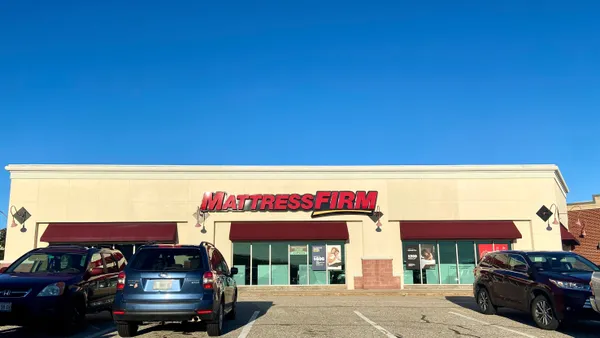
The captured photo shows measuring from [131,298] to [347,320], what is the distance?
5.12 m

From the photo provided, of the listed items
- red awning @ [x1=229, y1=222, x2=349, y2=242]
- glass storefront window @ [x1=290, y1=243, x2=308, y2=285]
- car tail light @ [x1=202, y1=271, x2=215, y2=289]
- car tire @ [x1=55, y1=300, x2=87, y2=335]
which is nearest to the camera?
car tail light @ [x1=202, y1=271, x2=215, y2=289]

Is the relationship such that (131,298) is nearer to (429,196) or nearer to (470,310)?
(470,310)

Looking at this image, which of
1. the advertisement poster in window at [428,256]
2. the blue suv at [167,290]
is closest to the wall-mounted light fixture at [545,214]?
the advertisement poster in window at [428,256]

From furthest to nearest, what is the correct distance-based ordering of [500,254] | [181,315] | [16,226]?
[16,226] < [500,254] < [181,315]

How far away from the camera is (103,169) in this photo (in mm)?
24250

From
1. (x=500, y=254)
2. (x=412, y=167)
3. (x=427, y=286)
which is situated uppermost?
(x=412, y=167)

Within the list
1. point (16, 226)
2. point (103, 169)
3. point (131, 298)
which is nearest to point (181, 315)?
point (131, 298)

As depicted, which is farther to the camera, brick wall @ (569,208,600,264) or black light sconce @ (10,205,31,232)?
brick wall @ (569,208,600,264)

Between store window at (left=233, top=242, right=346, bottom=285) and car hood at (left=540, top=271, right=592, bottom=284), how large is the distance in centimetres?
1421

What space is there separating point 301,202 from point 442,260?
296 inches

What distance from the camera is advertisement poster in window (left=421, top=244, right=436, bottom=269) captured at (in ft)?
80.8

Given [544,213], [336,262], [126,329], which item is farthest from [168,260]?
[544,213]

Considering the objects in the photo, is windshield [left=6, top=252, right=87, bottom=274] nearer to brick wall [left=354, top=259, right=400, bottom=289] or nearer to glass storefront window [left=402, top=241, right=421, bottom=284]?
brick wall [left=354, top=259, right=400, bottom=289]

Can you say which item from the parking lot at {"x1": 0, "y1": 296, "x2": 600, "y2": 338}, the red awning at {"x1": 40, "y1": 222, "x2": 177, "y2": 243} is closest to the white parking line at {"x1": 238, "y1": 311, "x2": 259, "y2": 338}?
the parking lot at {"x1": 0, "y1": 296, "x2": 600, "y2": 338}
